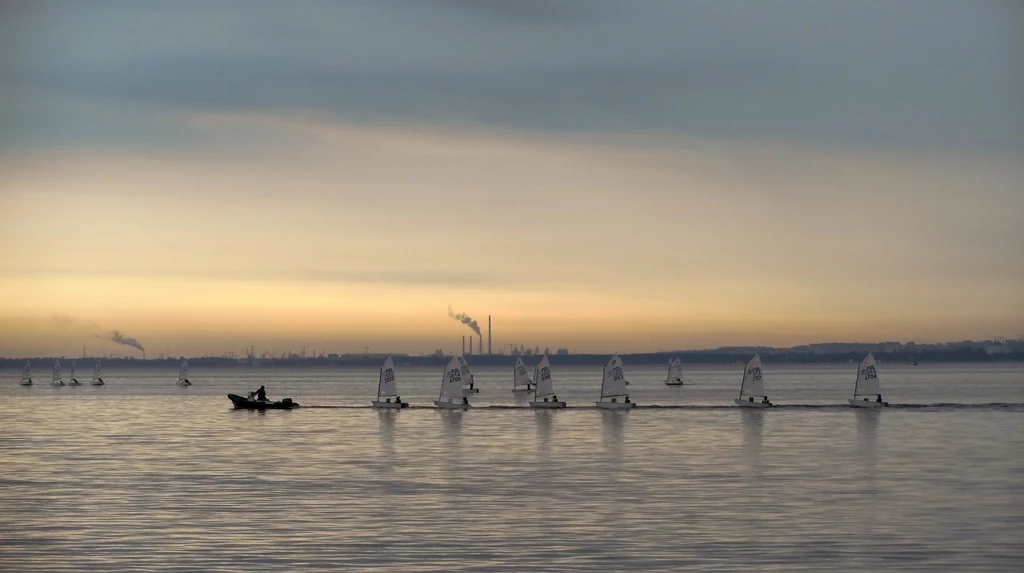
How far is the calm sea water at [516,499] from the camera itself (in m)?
35.8

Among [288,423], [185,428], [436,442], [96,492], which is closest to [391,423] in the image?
[288,423]

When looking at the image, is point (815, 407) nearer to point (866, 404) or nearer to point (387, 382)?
point (866, 404)

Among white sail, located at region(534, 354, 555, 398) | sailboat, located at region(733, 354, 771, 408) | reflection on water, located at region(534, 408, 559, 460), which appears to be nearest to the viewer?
reflection on water, located at region(534, 408, 559, 460)

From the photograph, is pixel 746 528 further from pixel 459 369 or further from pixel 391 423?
pixel 459 369

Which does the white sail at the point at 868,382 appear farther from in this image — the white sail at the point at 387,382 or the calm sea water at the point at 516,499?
the white sail at the point at 387,382

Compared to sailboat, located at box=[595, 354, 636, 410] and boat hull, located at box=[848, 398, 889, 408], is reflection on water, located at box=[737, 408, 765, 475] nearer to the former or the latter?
boat hull, located at box=[848, 398, 889, 408]

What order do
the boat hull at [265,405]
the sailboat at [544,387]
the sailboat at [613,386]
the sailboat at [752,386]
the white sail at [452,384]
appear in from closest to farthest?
the sailboat at [613,386] → the white sail at [452,384] → the sailboat at [752,386] → the sailboat at [544,387] → the boat hull at [265,405]

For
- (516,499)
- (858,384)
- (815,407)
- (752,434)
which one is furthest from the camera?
(815,407)

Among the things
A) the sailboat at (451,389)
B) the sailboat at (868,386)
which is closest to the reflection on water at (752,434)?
the sailboat at (868,386)

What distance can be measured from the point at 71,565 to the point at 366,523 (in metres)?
10.6

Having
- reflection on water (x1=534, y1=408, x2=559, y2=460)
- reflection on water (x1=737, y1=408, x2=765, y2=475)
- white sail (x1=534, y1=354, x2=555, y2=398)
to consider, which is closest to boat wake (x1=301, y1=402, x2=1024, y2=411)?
white sail (x1=534, y1=354, x2=555, y2=398)

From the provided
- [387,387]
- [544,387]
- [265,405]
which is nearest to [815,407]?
[544,387]

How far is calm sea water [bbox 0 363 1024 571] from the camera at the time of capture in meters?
35.8

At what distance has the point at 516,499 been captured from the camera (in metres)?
49.8
